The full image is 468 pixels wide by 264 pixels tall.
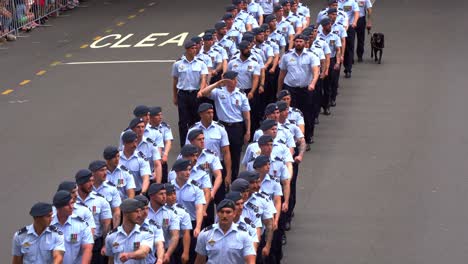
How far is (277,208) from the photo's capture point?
14984 millimetres

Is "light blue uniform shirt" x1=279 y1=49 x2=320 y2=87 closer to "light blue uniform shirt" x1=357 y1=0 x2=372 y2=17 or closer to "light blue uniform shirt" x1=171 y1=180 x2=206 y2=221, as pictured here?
"light blue uniform shirt" x1=357 y1=0 x2=372 y2=17

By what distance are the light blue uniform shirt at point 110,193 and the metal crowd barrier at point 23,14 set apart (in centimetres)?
1727

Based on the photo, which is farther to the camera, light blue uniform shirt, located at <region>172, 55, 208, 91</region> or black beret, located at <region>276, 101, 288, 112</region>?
light blue uniform shirt, located at <region>172, 55, 208, 91</region>

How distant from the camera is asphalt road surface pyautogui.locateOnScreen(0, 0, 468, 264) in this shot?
1703cm

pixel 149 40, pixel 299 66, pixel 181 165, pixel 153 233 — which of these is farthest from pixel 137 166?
pixel 149 40

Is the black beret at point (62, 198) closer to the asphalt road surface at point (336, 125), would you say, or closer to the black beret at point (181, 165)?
the black beret at point (181, 165)

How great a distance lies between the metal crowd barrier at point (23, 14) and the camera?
31141 mm

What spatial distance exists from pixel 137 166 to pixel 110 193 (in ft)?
4.14

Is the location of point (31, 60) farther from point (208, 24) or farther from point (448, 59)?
point (448, 59)

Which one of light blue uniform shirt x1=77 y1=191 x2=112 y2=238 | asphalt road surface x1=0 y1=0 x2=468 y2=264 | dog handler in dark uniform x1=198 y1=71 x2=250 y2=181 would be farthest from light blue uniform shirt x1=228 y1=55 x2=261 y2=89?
light blue uniform shirt x1=77 y1=191 x2=112 y2=238

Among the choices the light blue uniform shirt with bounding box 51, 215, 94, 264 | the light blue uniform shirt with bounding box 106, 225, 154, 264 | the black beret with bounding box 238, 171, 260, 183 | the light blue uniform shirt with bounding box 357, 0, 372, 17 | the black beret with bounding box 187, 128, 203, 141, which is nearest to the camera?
the light blue uniform shirt with bounding box 106, 225, 154, 264

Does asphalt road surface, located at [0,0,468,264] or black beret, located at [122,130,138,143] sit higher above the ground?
black beret, located at [122,130,138,143]

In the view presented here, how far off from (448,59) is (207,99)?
9.29m

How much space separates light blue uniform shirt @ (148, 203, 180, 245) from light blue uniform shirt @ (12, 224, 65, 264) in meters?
1.12
